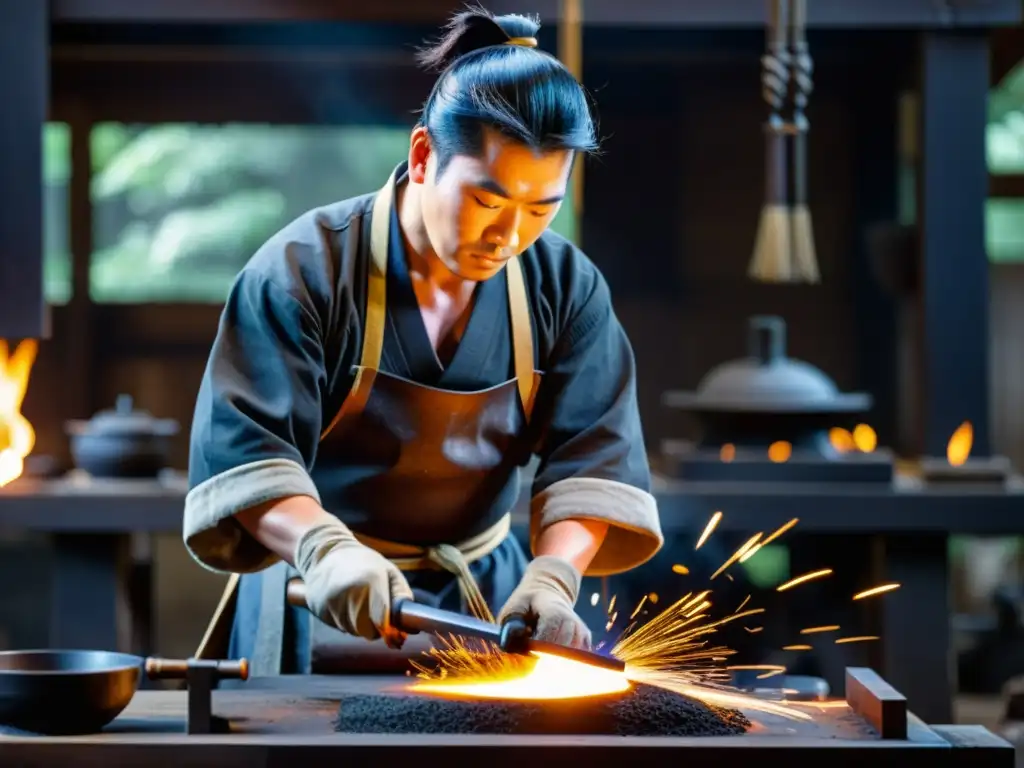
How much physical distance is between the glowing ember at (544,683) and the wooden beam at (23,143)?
9.61ft

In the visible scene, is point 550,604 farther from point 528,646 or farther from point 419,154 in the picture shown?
point 419,154

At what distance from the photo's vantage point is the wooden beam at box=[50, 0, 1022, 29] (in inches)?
192

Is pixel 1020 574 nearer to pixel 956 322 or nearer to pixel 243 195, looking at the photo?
pixel 956 322

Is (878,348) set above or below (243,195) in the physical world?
below

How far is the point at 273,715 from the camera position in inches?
87.0

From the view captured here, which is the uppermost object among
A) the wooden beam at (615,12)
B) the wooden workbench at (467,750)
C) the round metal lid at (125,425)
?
the wooden beam at (615,12)

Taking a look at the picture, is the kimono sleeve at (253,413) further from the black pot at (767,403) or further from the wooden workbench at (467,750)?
the black pot at (767,403)

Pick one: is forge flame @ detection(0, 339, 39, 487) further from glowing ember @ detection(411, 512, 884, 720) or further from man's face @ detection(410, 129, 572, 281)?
man's face @ detection(410, 129, 572, 281)

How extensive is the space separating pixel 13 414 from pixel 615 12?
2479mm

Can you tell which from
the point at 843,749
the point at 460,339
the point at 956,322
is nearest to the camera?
the point at 843,749

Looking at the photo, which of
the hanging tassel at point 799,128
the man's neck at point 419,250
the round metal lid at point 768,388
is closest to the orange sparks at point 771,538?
the round metal lid at point 768,388

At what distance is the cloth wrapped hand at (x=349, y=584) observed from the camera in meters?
2.11

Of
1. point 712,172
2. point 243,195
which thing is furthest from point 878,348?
point 243,195

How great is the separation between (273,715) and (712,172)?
13.9 ft
